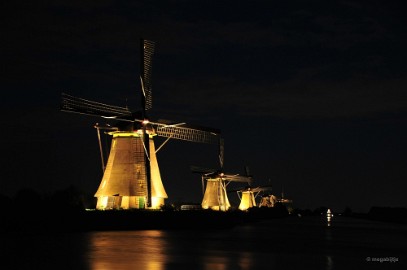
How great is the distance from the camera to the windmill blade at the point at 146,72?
6507 cm

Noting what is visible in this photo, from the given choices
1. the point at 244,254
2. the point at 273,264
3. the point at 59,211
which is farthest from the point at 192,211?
the point at 273,264

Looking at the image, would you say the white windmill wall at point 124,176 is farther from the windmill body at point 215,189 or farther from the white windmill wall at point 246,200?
the white windmill wall at point 246,200

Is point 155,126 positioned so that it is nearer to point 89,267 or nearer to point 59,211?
point 59,211

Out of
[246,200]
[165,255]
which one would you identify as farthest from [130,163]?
[246,200]

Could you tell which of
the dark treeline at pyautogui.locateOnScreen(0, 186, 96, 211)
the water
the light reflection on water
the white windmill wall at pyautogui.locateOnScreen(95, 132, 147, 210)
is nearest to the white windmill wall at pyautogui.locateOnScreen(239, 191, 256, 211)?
the dark treeline at pyautogui.locateOnScreen(0, 186, 96, 211)

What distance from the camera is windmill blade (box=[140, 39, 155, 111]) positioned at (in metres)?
65.1

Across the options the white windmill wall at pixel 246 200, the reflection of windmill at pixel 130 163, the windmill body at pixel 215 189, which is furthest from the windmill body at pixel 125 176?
the white windmill wall at pixel 246 200

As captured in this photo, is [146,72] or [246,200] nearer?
[146,72]

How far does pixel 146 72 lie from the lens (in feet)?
217

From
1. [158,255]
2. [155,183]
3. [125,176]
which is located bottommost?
[158,255]

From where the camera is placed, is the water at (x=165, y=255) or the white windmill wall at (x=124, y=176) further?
the white windmill wall at (x=124, y=176)

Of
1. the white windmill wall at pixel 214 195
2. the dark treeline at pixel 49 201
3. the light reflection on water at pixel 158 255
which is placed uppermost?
the white windmill wall at pixel 214 195

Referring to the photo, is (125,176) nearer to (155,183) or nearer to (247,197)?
(155,183)

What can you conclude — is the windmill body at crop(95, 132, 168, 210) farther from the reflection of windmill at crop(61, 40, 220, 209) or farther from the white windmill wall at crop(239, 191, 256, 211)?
the white windmill wall at crop(239, 191, 256, 211)
